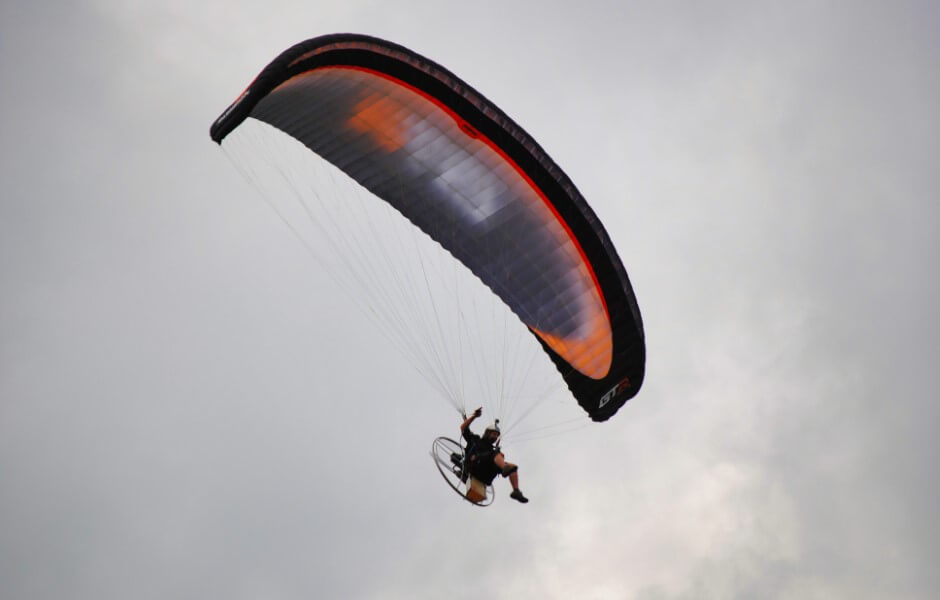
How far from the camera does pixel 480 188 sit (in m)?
22.2

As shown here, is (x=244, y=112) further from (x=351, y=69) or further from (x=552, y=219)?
(x=552, y=219)

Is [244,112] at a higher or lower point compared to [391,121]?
higher

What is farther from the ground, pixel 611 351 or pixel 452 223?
pixel 452 223

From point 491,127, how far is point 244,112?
14.4ft

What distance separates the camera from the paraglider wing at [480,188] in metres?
21.7

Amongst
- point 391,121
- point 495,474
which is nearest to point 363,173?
point 391,121

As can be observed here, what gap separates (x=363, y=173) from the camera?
75.3 feet

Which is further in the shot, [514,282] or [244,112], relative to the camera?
[514,282]

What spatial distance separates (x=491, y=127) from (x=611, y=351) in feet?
15.6

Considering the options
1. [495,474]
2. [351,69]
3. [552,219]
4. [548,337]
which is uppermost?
[351,69]

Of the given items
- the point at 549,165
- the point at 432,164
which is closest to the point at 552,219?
the point at 549,165

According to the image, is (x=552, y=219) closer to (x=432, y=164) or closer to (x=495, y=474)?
(x=432, y=164)

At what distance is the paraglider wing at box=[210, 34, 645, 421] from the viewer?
2167 centimetres

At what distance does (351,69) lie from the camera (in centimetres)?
2198
